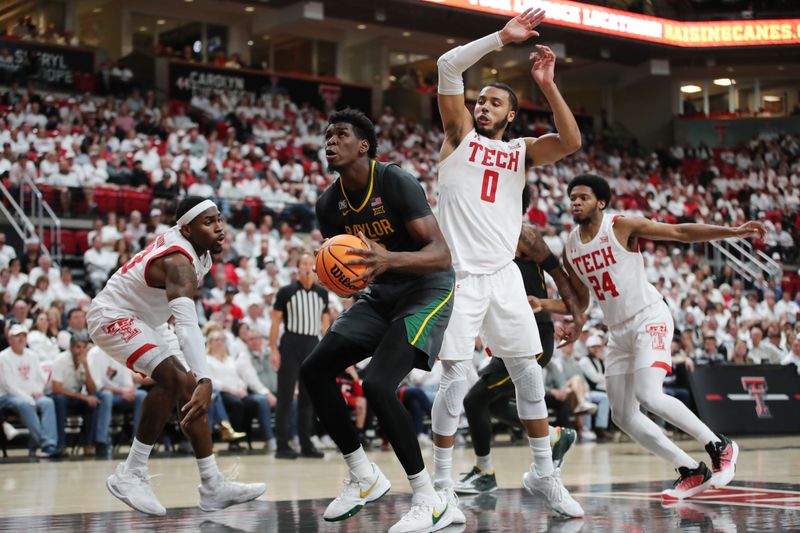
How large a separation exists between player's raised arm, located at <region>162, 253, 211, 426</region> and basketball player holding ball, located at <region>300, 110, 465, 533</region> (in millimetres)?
562

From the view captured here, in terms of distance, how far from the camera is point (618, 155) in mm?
31656

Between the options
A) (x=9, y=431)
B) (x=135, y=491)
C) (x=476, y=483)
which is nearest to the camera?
(x=135, y=491)

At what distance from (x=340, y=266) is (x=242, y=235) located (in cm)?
1250

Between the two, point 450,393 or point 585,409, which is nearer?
point 450,393

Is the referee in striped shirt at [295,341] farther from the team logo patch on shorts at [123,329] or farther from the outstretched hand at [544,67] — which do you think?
the outstretched hand at [544,67]

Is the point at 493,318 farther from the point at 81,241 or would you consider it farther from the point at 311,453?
the point at 81,241

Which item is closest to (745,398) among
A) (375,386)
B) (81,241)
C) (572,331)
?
(572,331)

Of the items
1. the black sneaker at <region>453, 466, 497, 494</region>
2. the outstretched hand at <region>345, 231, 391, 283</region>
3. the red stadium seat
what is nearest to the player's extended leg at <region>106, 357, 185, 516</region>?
the outstretched hand at <region>345, 231, 391, 283</region>

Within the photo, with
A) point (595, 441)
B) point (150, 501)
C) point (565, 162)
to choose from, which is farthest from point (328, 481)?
point (565, 162)

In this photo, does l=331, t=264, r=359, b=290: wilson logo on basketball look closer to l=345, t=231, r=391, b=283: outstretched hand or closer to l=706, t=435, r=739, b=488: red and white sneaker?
l=345, t=231, r=391, b=283: outstretched hand

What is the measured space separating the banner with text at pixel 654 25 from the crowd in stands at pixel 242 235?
3.57 metres

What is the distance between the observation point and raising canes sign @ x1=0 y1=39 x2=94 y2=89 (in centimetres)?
2311

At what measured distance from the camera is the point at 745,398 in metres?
13.3

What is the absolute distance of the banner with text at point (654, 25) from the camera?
88.8ft
